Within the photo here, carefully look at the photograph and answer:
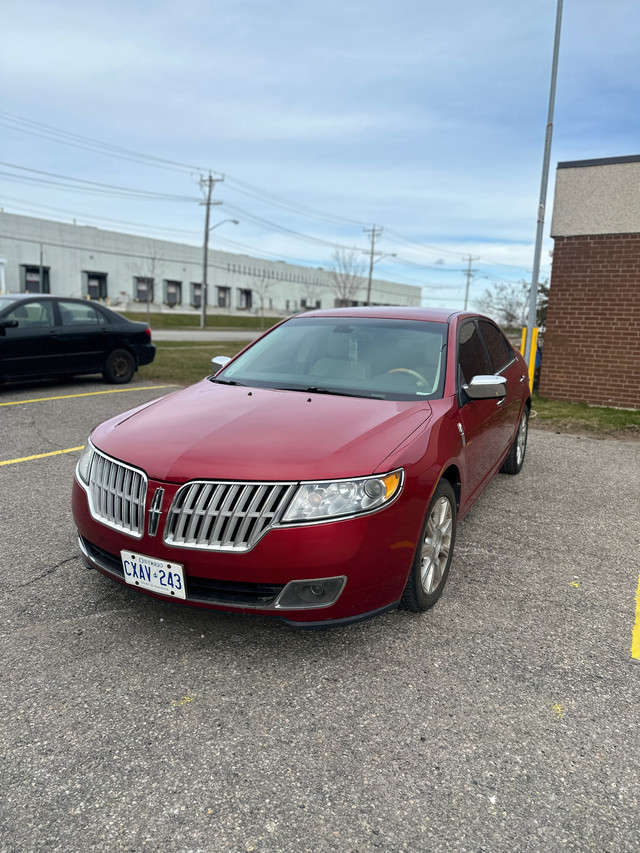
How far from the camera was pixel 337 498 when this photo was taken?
2639 millimetres

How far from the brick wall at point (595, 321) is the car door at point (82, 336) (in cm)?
742

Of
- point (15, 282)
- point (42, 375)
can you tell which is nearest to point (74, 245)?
point (15, 282)

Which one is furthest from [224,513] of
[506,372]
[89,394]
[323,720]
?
[89,394]

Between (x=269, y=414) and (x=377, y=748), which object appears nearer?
(x=377, y=748)

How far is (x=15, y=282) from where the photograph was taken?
2159 inches

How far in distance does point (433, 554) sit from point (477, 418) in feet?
3.61

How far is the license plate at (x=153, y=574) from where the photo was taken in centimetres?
266

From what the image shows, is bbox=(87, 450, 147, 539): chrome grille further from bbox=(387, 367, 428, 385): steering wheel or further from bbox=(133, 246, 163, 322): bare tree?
bbox=(133, 246, 163, 322): bare tree

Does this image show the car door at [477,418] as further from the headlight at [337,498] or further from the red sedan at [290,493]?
the headlight at [337,498]

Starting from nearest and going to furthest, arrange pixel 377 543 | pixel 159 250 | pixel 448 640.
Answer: pixel 377 543, pixel 448 640, pixel 159 250

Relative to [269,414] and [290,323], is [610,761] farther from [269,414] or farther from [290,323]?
[290,323]

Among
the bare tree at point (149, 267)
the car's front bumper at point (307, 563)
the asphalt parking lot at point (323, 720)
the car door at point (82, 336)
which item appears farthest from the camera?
the bare tree at point (149, 267)

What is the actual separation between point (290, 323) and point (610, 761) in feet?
11.0

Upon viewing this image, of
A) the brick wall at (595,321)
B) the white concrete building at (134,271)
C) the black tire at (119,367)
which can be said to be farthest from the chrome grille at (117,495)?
the white concrete building at (134,271)
